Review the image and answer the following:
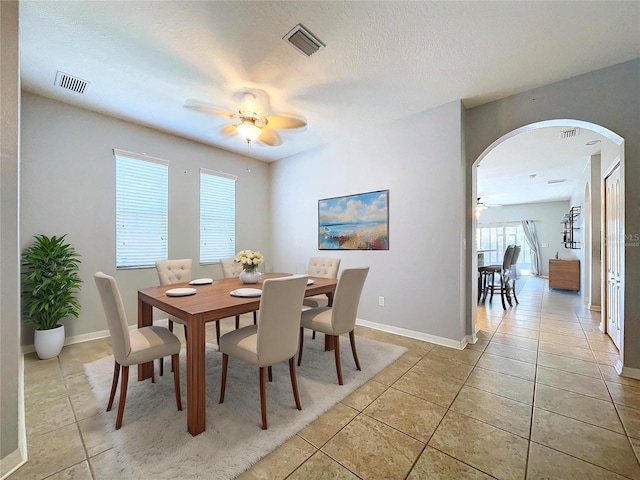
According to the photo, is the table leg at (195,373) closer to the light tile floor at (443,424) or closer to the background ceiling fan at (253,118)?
the light tile floor at (443,424)

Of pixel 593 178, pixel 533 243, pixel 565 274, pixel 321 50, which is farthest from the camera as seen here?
pixel 533 243

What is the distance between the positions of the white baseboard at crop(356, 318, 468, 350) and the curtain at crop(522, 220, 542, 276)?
9.18 metres

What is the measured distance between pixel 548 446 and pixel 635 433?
61cm

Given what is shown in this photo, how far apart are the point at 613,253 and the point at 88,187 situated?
623cm

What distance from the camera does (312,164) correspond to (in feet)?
14.7

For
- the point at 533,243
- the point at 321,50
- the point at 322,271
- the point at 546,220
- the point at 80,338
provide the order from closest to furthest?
the point at 321,50 → the point at 80,338 → the point at 322,271 → the point at 546,220 → the point at 533,243

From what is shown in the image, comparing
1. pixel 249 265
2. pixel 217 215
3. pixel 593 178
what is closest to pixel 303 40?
pixel 249 265

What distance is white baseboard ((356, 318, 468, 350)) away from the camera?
2.94 metres

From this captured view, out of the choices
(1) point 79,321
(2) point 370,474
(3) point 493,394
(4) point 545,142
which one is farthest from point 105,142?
(4) point 545,142

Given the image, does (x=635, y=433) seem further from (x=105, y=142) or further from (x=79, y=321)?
(x=105, y=142)

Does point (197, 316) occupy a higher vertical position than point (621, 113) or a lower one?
lower

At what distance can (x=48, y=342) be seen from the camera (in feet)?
8.68

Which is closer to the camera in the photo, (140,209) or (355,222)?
(140,209)

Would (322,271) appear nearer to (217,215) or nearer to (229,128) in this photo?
(229,128)
